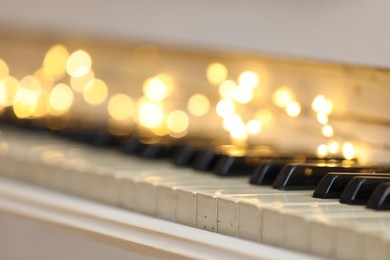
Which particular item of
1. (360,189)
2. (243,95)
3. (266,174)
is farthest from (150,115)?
(360,189)

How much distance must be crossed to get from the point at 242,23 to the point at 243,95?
0.21 metres

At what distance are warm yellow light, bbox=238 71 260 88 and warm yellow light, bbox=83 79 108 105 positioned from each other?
632mm

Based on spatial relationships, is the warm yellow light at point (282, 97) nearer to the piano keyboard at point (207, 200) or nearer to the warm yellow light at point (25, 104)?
the piano keyboard at point (207, 200)

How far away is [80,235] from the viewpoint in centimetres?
135

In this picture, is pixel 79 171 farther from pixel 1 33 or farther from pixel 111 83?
pixel 1 33

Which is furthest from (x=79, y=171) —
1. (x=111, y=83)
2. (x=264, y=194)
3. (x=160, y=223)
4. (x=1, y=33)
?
(x=1, y=33)

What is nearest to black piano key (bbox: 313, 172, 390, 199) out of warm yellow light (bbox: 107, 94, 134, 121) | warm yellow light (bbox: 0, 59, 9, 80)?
warm yellow light (bbox: 107, 94, 134, 121)

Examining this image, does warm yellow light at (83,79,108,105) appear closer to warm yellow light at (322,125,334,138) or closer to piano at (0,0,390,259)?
piano at (0,0,390,259)

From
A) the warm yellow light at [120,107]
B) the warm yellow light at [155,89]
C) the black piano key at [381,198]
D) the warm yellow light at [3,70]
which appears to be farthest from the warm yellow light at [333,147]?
the warm yellow light at [3,70]

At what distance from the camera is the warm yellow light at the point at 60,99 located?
2.40 metres

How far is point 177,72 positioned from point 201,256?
105 centimetres

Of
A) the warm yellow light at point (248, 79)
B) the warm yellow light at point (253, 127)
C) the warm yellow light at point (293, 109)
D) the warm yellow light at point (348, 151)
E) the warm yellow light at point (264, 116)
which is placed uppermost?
the warm yellow light at point (248, 79)

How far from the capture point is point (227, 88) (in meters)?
1.85

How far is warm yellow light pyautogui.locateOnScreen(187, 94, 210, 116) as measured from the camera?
194 cm
